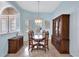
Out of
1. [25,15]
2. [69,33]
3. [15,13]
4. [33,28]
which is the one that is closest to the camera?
[69,33]

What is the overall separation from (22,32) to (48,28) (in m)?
2.44

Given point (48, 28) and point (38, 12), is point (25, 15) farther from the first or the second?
point (48, 28)

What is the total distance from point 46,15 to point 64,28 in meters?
4.39

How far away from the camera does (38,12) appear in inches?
350

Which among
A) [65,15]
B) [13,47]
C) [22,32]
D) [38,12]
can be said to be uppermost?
[38,12]

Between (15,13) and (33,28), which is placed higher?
(15,13)

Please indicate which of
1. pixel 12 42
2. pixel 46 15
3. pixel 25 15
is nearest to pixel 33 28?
pixel 25 15

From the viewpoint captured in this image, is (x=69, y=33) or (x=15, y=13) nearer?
(x=69, y=33)

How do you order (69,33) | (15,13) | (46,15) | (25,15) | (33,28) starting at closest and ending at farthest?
(69,33), (15,13), (33,28), (25,15), (46,15)

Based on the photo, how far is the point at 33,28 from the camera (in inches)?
305

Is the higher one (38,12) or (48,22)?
(38,12)

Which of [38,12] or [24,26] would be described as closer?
[24,26]

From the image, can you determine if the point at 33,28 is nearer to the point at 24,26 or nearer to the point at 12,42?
the point at 24,26

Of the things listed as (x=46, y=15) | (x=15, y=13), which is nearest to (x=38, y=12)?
(x=46, y=15)
